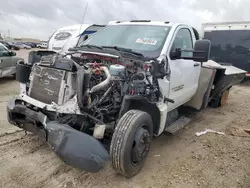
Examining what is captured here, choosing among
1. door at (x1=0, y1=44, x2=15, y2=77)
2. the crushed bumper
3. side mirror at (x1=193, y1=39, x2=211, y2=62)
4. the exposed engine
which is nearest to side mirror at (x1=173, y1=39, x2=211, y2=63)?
side mirror at (x1=193, y1=39, x2=211, y2=62)

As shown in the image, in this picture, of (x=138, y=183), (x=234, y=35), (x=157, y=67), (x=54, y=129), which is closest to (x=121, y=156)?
(x=138, y=183)

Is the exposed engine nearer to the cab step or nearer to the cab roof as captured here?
the cab step

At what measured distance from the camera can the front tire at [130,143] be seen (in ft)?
9.81

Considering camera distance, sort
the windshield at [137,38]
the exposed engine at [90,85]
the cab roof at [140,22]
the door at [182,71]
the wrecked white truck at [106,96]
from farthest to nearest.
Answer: the cab roof at [140,22]
the door at [182,71]
the windshield at [137,38]
the exposed engine at [90,85]
the wrecked white truck at [106,96]

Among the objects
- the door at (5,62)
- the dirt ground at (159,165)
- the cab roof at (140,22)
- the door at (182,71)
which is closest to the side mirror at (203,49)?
the door at (182,71)

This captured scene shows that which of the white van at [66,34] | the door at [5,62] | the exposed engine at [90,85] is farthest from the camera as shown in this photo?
the white van at [66,34]

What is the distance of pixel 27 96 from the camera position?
3.54 meters

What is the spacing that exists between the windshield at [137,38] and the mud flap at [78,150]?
5.63ft

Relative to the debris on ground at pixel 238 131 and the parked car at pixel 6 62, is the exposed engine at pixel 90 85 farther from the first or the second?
the parked car at pixel 6 62

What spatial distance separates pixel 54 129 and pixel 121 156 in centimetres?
84

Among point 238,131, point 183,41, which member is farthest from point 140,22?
point 238,131

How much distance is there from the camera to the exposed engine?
321cm

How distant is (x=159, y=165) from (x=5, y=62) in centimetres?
720

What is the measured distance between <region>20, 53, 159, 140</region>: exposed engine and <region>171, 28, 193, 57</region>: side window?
3.29 feet
